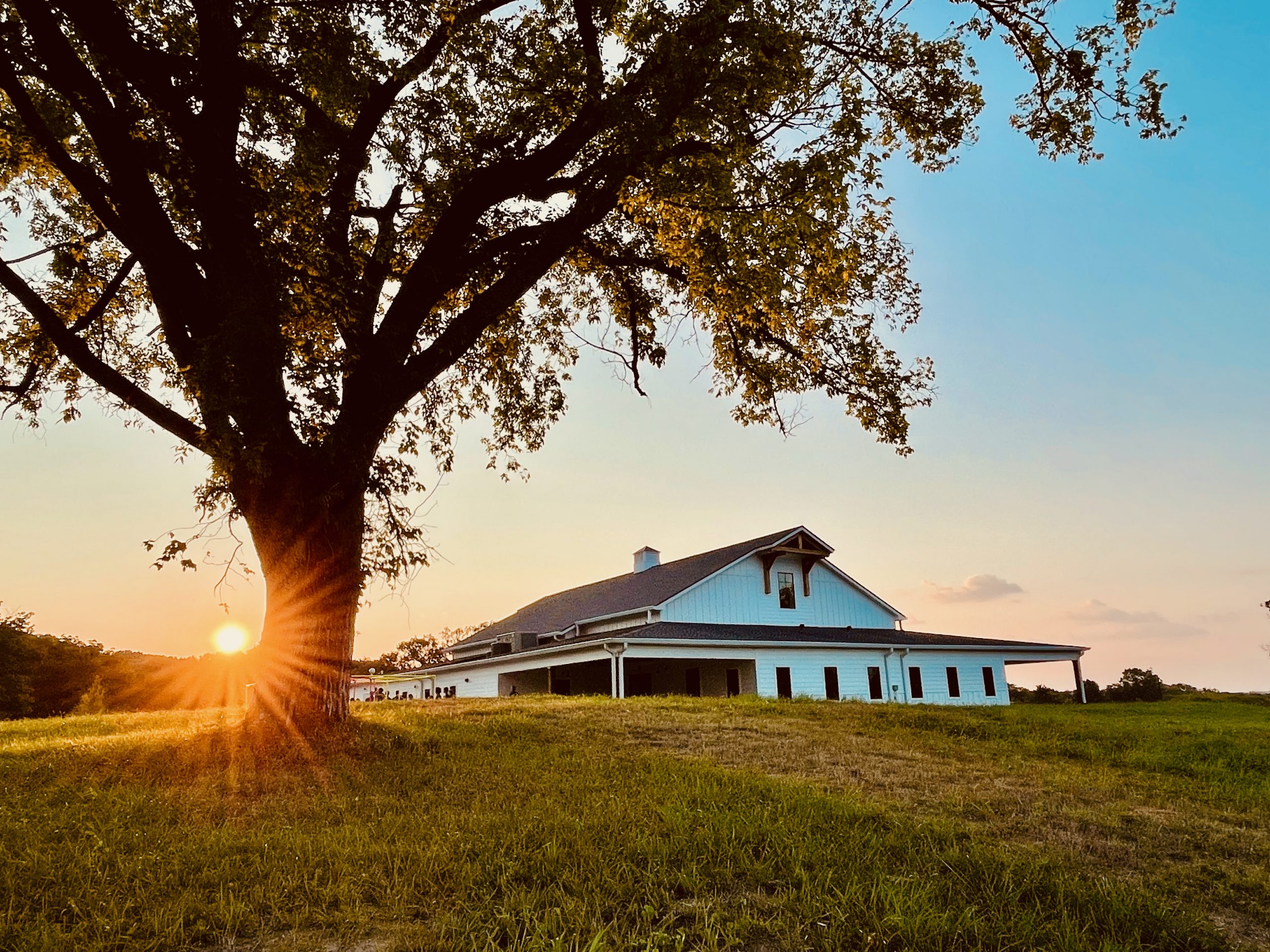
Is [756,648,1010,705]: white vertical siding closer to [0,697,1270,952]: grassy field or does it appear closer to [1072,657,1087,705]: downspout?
[1072,657,1087,705]: downspout

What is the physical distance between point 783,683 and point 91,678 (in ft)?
121

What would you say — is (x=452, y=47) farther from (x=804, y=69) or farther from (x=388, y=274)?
(x=804, y=69)

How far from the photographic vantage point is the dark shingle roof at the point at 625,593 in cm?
2834

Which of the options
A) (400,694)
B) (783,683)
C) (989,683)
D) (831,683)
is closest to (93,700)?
(400,694)

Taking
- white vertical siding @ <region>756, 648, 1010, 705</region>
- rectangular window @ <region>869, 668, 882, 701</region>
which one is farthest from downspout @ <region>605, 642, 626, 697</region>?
rectangular window @ <region>869, 668, 882, 701</region>

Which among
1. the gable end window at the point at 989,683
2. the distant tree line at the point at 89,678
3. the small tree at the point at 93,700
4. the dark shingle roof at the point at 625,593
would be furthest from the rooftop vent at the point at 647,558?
the small tree at the point at 93,700

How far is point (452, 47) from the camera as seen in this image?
1147cm

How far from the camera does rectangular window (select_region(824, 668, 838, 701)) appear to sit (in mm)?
27047

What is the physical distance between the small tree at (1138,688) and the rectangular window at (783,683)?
20.6m

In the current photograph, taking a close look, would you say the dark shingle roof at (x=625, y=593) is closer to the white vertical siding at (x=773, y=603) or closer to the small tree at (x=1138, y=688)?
the white vertical siding at (x=773, y=603)

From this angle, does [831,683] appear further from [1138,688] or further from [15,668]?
Result: [15,668]

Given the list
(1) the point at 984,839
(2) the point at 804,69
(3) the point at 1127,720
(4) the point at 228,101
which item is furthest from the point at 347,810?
(3) the point at 1127,720

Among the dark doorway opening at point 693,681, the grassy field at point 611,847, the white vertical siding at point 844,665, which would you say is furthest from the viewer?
the dark doorway opening at point 693,681

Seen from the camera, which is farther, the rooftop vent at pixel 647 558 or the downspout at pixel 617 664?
the rooftop vent at pixel 647 558
